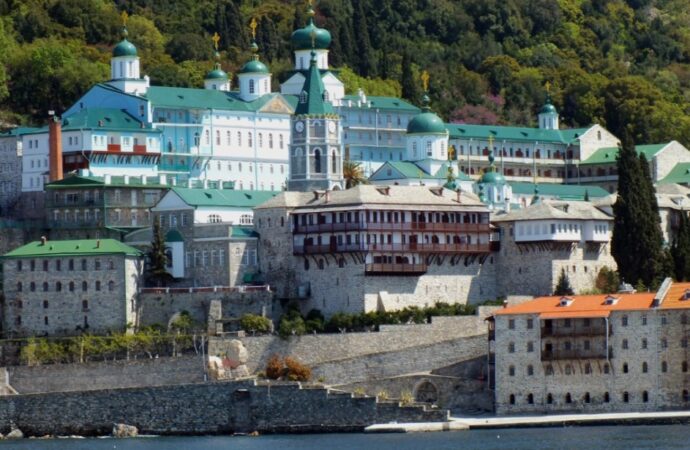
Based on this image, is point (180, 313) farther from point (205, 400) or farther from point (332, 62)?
point (332, 62)

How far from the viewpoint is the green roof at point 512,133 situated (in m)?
154

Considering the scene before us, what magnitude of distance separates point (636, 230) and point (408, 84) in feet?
136

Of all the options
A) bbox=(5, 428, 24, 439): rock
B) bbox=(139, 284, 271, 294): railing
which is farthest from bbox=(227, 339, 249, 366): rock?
bbox=(5, 428, 24, 439): rock

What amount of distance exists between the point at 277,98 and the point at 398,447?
43.9 meters

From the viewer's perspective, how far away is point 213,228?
4970 inches

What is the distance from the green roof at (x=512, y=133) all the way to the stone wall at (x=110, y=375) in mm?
38051

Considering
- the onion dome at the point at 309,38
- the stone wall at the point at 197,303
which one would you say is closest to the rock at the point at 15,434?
the stone wall at the point at 197,303

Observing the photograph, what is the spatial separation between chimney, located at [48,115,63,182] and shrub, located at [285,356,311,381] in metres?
21.6

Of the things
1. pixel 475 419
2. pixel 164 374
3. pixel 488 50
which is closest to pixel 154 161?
pixel 164 374

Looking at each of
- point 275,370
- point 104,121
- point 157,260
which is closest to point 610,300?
point 275,370

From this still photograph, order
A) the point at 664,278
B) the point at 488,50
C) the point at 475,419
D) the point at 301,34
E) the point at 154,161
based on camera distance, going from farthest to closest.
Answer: the point at 488,50 → the point at 301,34 → the point at 154,161 → the point at 664,278 → the point at 475,419

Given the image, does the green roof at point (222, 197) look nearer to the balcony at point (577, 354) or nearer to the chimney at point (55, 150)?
the chimney at point (55, 150)

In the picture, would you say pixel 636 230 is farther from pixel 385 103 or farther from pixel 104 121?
pixel 385 103

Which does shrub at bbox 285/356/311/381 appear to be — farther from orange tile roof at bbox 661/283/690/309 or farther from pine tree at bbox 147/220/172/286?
orange tile roof at bbox 661/283/690/309
